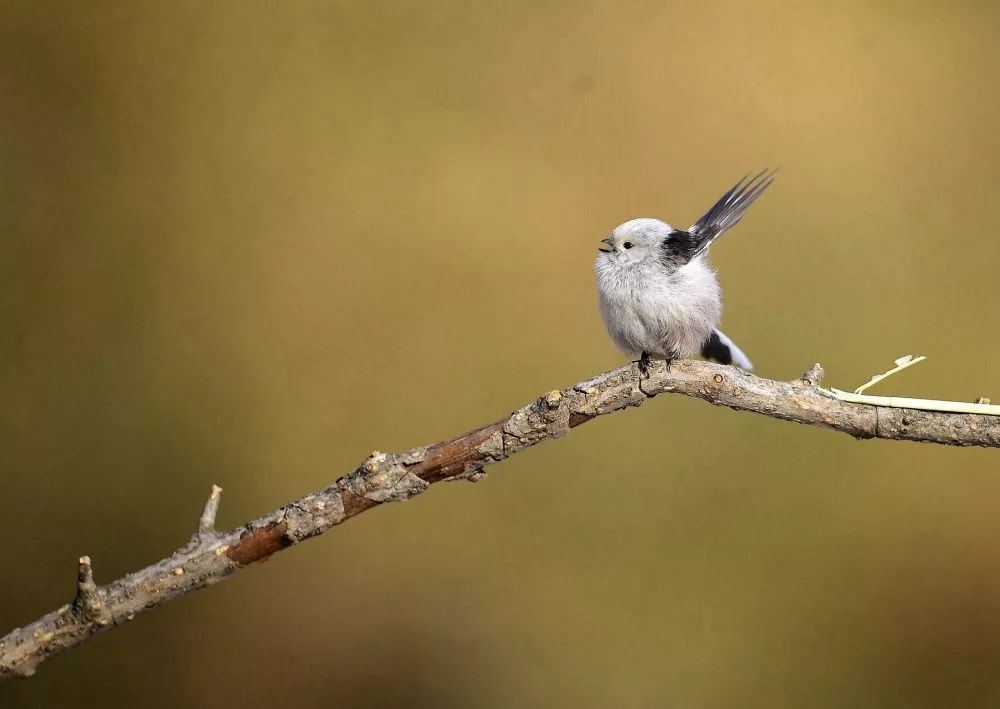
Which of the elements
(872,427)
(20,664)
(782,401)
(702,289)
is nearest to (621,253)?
(702,289)

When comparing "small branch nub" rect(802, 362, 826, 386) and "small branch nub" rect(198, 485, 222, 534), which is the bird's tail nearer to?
"small branch nub" rect(802, 362, 826, 386)

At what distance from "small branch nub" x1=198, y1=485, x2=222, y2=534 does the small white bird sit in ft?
2.40

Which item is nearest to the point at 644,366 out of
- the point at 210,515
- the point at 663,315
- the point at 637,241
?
the point at 663,315

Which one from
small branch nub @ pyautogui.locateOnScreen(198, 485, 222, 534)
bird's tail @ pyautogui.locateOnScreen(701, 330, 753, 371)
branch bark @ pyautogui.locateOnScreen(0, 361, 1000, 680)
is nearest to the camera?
branch bark @ pyautogui.locateOnScreen(0, 361, 1000, 680)

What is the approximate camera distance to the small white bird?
1412mm

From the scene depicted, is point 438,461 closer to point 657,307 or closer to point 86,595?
point 657,307

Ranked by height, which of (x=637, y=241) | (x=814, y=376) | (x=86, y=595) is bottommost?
(x=814, y=376)

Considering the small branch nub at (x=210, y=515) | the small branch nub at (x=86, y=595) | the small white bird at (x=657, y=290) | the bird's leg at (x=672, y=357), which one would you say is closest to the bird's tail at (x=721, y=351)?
the small white bird at (x=657, y=290)

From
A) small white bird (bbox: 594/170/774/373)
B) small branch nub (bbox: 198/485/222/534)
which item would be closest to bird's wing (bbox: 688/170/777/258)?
small white bird (bbox: 594/170/774/373)

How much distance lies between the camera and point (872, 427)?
1.29 metres

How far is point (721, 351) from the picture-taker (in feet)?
5.24

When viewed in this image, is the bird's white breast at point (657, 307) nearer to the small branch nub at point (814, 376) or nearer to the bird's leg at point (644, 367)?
the bird's leg at point (644, 367)

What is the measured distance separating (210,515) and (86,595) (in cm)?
23

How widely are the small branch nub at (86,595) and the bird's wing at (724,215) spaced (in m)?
1.13
